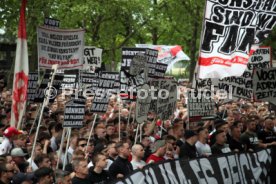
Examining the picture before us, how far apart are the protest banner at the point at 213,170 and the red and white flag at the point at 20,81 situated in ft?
12.8

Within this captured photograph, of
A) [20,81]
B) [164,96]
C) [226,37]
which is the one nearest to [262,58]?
[164,96]

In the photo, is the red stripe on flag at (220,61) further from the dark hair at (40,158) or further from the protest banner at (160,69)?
the protest banner at (160,69)

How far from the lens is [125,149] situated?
37.8 feet

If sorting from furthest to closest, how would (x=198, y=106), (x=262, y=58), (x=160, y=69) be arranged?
1. (x=262, y=58)
2. (x=160, y=69)
3. (x=198, y=106)

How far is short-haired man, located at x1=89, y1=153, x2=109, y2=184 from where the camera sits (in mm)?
10562

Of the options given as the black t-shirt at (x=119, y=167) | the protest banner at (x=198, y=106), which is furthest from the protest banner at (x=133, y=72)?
the black t-shirt at (x=119, y=167)

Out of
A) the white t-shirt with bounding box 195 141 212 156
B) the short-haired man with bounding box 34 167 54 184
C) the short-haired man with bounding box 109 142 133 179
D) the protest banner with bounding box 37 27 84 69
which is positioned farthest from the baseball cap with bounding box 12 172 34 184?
the protest banner with bounding box 37 27 84 69

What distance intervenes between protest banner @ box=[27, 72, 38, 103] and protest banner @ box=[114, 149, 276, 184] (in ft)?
19.8

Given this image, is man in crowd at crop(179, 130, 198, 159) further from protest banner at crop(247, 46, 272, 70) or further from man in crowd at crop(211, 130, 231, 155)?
protest banner at crop(247, 46, 272, 70)

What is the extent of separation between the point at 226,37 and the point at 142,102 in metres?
3.21

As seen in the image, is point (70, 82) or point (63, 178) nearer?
point (63, 178)

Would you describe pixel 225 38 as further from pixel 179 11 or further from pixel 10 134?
pixel 179 11

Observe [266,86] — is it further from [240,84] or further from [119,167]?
[119,167]

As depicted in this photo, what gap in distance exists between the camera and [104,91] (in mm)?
16250
